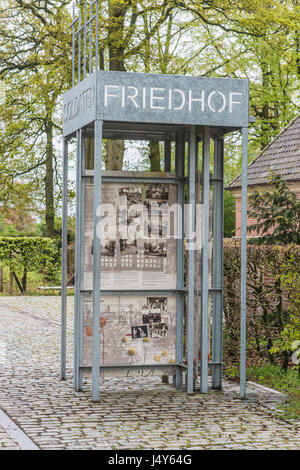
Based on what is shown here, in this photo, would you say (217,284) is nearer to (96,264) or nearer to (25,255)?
(96,264)

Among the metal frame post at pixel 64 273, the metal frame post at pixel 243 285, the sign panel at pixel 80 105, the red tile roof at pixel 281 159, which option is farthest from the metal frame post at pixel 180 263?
the red tile roof at pixel 281 159

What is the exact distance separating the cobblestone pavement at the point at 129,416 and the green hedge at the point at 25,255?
15.2 m

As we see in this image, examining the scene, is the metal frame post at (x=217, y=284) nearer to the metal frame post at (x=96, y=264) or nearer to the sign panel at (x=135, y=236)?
the sign panel at (x=135, y=236)

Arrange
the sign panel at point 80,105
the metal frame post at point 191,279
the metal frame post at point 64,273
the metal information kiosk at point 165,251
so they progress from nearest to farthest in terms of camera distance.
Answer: the sign panel at point 80,105 → the metal information kiosk at point 165,251 → the metal frame post at point 191,279 → the metal frame post at point 64,273

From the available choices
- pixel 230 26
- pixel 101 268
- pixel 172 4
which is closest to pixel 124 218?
pixel 101 268

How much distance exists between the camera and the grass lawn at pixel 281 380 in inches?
319

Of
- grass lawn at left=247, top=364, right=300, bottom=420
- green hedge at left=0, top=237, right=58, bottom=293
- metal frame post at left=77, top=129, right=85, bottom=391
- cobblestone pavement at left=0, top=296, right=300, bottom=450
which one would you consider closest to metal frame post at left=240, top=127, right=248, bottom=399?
cobblestone pavement at left=0, top=296, right=300, bottom=450

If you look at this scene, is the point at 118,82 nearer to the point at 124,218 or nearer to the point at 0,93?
the point at 124,218

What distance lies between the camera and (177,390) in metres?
8.94

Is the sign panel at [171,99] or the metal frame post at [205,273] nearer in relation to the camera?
the sign panel at [171,99]

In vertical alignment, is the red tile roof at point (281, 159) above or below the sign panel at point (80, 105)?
above

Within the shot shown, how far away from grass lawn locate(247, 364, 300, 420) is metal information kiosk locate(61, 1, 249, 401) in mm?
578

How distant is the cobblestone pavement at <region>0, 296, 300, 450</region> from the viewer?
20.9 feet

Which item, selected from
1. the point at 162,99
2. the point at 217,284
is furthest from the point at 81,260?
the point at 162,99
